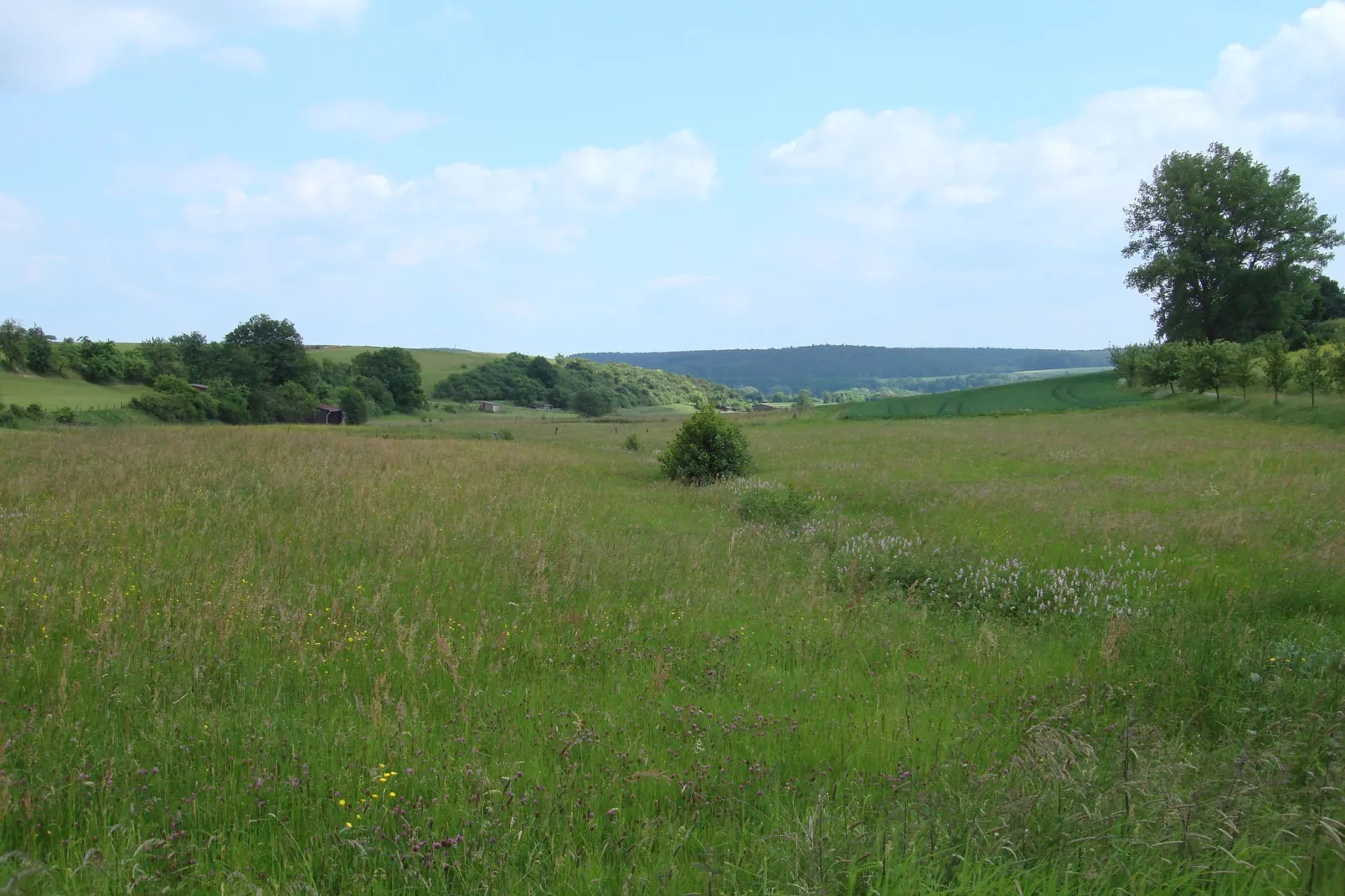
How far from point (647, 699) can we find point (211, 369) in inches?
3396

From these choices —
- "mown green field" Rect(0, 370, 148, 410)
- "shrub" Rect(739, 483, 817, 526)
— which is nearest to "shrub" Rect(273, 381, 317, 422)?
"mown green field" Rect(0, 370, 148, 410)

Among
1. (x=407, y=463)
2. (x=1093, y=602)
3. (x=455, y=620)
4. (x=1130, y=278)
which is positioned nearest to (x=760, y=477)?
(x=407, y=463)

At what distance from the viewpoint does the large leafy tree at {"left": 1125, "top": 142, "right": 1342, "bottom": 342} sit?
63156mm

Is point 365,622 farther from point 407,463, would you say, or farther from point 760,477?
point 760,477

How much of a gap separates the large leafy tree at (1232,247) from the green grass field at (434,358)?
354 ft

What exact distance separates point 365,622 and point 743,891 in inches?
182

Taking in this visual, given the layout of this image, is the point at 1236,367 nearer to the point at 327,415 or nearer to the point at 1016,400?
the point at 1016,400

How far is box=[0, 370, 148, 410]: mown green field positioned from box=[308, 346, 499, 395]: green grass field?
53457 mm

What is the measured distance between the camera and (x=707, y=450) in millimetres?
21688

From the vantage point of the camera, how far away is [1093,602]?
833 cm

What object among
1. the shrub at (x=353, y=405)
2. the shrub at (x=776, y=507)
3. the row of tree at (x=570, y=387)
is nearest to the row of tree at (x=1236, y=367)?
the shrub at (x=776, y=507)

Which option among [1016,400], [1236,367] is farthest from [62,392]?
[1236,367]

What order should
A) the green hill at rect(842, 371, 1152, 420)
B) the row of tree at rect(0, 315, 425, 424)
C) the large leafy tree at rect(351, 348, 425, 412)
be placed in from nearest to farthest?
the green hill at rect(842, 371, 1152, 420) → the row of tree at rect(0, 315, 425, 424) → the large leafy tree at rect(351, 348, 425, 412)

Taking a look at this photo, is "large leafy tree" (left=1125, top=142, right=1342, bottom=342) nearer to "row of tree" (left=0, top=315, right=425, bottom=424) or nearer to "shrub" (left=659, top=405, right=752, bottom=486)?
"shrub" (left=659, top=405, right=752, bottom=486)
